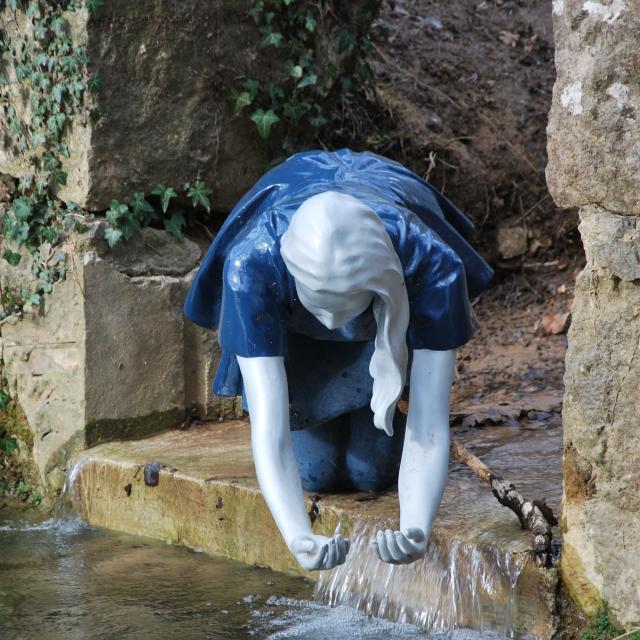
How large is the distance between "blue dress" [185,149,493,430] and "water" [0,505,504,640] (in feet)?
1.82

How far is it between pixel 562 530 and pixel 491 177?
382cm

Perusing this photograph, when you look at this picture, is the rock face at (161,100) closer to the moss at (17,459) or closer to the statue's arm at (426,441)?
the moss at (17,459)

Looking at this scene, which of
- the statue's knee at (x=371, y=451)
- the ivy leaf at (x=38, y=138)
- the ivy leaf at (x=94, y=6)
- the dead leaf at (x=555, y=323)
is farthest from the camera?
the dead leaf at (x=555, y=323)

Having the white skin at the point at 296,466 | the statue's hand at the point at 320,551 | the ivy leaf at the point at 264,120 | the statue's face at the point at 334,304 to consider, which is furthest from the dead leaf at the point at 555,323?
the statue's hand at the point at 320,551

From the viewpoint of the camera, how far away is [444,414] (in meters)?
2.94

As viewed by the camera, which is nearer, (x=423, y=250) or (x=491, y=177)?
(x=423, y=250)

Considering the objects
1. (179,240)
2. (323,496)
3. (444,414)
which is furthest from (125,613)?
(179,240)

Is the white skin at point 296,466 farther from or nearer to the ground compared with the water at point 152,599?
farther from the ground

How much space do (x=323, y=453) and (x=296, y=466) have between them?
0.74 metres

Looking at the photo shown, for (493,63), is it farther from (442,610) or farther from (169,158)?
(442,610)

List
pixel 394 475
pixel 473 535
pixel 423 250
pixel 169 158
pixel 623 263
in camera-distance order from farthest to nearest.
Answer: pixel 169 158 → pixel 394 475 → pixel 473 535 → pixel 423 250 → pixel 623 263

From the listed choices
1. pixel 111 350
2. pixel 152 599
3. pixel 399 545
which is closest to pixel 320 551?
pixel 399 545

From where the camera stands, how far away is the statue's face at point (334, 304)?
8.51ft

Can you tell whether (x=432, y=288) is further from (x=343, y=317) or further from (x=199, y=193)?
(x=199, y=193)
